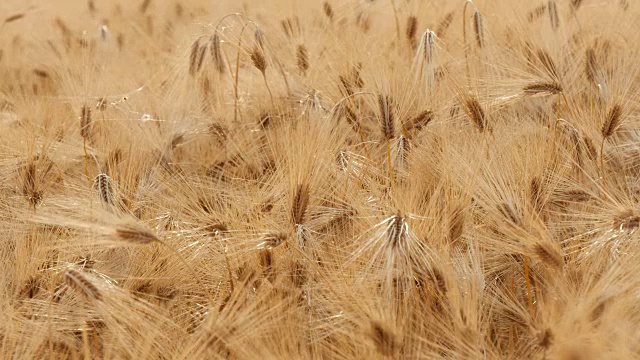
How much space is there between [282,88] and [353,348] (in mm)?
1265

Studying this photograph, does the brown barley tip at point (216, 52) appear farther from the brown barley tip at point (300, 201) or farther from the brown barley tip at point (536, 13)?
the brown barley tip at point (536, 13)

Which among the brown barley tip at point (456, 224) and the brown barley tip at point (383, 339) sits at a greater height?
the brown barley tip at point (456, 224)

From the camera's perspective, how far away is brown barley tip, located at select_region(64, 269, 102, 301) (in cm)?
104

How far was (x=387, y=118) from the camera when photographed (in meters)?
1.46

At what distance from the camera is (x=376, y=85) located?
5.02 feet

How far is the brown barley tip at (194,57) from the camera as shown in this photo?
209 centimetres

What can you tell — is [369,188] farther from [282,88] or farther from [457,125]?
[282,88]

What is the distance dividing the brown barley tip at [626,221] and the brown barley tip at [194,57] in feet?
4.47

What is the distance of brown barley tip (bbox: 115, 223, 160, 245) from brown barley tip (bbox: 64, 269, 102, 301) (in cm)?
9

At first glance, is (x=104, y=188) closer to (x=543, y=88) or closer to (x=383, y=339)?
(x=383, y=339)

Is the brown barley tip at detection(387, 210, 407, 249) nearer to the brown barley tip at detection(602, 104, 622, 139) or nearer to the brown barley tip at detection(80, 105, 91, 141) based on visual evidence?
the brown barley tip at detection(602, 104, 622, 139)

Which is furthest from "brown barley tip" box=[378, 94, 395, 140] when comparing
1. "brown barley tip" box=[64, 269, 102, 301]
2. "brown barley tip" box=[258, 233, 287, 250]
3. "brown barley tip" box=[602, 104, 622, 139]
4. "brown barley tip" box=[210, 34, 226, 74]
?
"brown barley tip" box=[210, 34, 226, 74]

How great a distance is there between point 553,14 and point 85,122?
4.93ft

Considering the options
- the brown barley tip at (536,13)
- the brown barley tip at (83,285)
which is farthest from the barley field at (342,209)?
the brown barley tip at (536,13)
